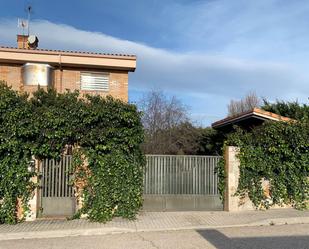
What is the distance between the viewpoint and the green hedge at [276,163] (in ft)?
44.3

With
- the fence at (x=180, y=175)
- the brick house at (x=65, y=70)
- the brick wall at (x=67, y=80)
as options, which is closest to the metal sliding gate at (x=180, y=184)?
the fence at (x=180, y=175)

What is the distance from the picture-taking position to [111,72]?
17.8 m

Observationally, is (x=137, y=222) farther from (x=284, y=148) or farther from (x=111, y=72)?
(x=111, y=72)

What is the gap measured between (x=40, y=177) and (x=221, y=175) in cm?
550

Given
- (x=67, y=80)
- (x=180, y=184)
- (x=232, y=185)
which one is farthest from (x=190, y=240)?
(x=67, y=80)

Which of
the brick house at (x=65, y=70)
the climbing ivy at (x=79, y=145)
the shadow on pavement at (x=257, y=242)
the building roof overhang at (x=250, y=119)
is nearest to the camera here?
the shadow on pavement at (x=257, y=242)

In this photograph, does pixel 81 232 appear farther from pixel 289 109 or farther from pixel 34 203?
pixel 289 109

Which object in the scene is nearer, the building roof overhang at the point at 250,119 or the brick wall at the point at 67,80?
the building roof overhang at the point at 250,119

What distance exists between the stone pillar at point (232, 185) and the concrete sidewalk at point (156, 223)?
323 millimetres

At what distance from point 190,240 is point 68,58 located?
32.0 feet

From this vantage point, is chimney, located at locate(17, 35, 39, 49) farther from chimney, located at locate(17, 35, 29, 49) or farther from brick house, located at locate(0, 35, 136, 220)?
brick house, located at locate(0, 35, 136, 220)

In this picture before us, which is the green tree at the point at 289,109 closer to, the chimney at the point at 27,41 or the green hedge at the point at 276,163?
the green hedge at the point at 276,163

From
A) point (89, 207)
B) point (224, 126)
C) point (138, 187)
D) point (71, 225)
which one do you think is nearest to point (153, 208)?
point (138, 187)

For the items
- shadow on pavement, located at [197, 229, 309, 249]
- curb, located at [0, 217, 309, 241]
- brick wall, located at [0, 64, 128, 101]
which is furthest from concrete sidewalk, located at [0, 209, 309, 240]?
brick wall, located at [0, 64, 128, 101]
